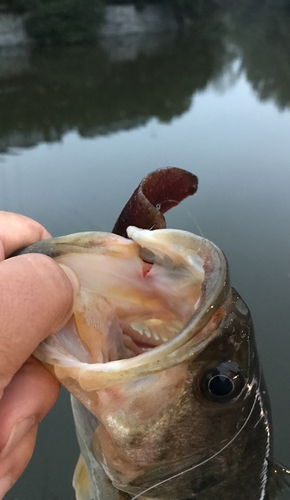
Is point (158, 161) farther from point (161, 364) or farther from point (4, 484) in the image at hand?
point (4, 484)

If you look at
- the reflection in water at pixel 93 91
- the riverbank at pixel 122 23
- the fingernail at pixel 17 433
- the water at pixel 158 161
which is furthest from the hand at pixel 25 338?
the riverbank at pixel 122 23

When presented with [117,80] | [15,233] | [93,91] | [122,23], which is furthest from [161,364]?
[122,23]

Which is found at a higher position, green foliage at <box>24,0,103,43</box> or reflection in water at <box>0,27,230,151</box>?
green foliage at <box>24,0,103,43</box>

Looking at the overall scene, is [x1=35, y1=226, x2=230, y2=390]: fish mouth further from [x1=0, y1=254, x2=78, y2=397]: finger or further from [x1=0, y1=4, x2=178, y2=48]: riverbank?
[x1=0, y1=4, x2=178, y2=48]: riverbank

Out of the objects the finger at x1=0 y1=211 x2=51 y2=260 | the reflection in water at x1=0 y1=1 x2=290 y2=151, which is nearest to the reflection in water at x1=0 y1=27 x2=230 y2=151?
the reflection in water at x1=0 y1=1 x2=290 y2=151

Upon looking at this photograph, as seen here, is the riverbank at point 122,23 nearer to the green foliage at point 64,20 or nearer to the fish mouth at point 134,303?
the green foliage at point 64,20

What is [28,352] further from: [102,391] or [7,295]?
[102,391]
